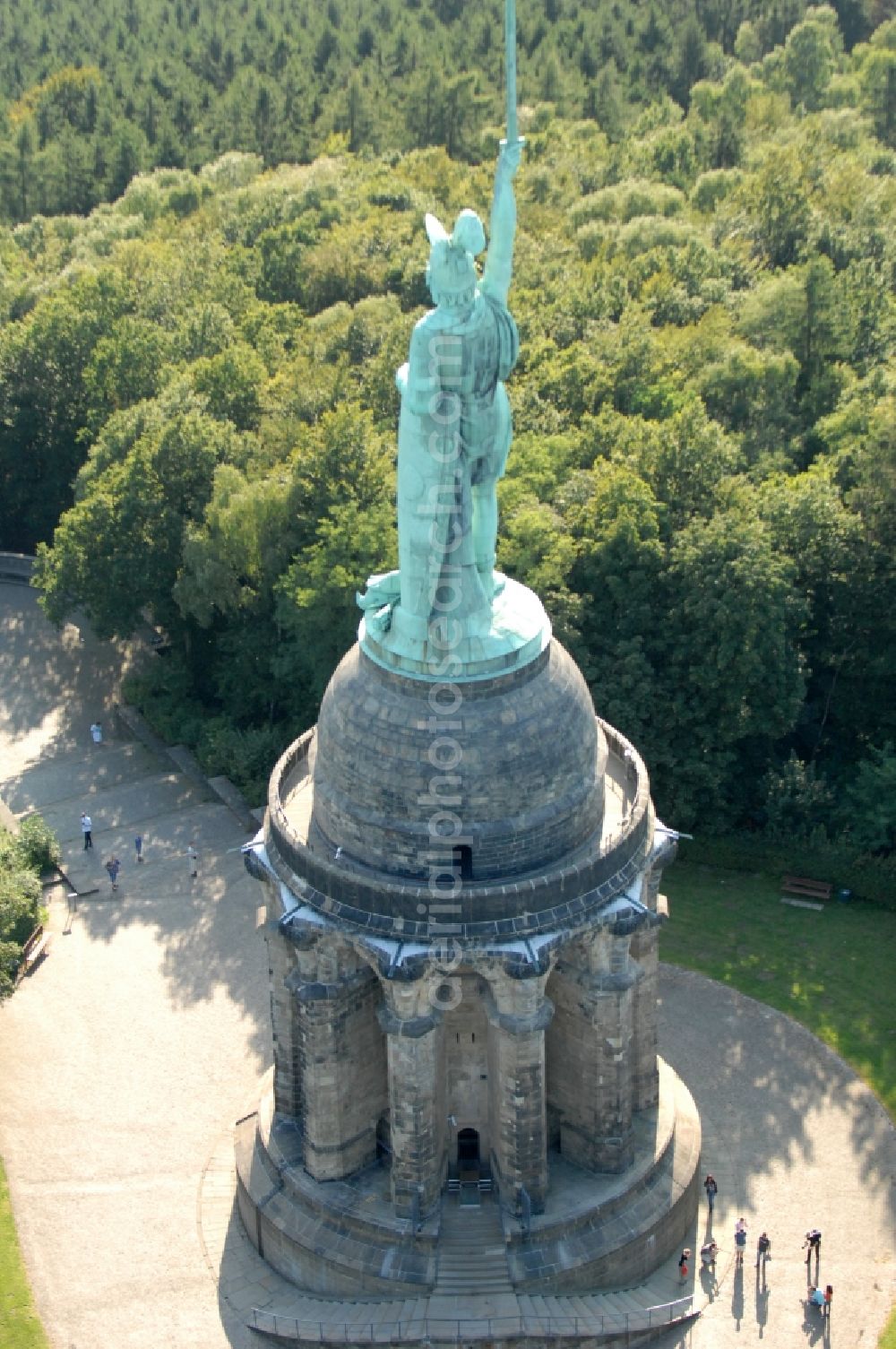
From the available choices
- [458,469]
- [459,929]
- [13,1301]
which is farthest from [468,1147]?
[458,469]

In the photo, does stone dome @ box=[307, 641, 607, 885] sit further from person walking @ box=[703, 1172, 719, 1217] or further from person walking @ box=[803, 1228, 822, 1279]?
person walking @ box=[803, 1228, 822, 1279]

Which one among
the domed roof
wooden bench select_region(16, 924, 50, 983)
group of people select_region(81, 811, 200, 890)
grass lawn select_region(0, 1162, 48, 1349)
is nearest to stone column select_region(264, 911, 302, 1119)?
the domed roof

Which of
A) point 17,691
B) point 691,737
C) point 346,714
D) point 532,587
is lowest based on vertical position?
point 17,691

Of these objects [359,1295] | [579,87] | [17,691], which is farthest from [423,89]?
[359,1295]

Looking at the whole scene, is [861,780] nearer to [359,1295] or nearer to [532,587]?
[532,587]

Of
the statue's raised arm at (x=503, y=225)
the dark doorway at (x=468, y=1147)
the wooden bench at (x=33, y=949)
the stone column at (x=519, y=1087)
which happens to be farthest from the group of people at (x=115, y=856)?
the statue's raised arm at (x=503, y=225)

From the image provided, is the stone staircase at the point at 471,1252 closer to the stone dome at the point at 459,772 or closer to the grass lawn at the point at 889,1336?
the stone dome at the point at 459,772

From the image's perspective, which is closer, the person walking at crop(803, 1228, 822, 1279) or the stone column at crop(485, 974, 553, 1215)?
the stone column at crop(485, 974, 553, 1215)
